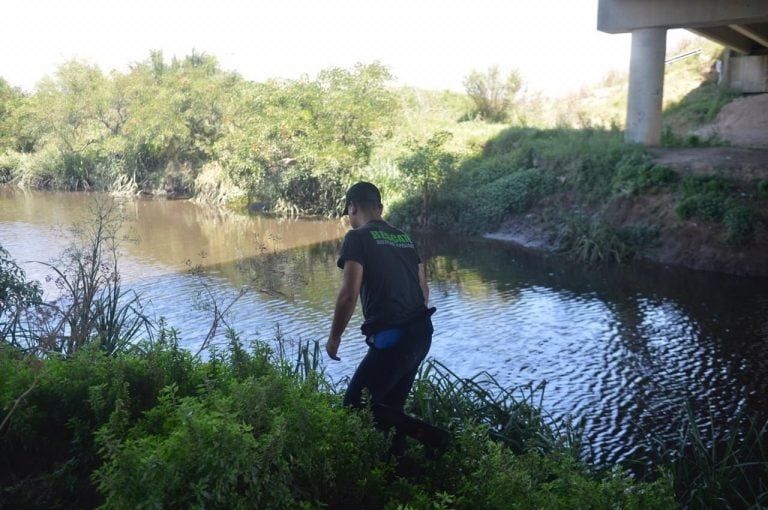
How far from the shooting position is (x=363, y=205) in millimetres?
5332

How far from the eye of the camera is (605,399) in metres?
9.13

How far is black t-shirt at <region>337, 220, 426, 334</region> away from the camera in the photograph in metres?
5.00

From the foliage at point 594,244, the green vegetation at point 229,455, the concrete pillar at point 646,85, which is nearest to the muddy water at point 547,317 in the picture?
the foliage at point 594,244

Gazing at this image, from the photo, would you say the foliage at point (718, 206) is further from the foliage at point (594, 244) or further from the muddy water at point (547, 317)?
the foliage at point (594, 244)

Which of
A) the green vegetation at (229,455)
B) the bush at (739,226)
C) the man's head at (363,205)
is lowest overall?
the green vegetation at (229,455)

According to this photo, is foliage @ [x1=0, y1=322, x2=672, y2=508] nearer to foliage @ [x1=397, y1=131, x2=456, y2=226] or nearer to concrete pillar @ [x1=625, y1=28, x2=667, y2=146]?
foliage @ [x1=397, y1=131, x2=456, y2=226]

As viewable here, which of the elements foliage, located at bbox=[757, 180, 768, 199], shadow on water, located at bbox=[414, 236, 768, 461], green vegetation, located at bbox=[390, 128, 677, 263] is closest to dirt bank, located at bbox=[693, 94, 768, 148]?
green vegetation, located at bbox=[390, 128, 677, 263]

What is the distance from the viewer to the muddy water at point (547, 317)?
9.22m

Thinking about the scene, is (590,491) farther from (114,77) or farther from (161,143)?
(114,77)

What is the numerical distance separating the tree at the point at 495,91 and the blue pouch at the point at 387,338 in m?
27.4

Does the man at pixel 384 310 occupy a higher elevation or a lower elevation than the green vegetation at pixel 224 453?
higher

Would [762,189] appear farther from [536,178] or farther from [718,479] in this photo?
[718,479]

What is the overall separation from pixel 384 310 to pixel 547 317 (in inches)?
340

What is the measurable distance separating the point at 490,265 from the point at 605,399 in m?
8.83
